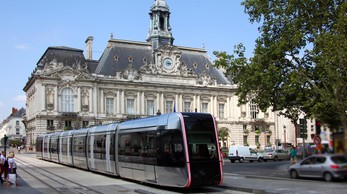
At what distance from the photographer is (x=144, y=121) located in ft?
A: 59.8

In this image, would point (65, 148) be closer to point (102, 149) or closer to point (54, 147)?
point (54, 147)

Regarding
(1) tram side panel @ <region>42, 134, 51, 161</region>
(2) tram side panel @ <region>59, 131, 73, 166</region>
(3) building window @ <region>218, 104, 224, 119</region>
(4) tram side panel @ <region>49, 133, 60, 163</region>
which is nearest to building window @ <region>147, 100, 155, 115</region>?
(3) building window @ <region>218, 104, 224, 119</region>

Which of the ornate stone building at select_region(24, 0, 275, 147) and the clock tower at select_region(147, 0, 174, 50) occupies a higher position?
the clock tower at select_region(147, 0, 174, 50)

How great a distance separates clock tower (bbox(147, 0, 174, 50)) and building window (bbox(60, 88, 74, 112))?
711 inches

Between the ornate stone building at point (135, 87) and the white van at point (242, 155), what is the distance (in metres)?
17.8

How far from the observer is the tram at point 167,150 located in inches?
598

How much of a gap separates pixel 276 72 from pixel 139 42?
54.3 m

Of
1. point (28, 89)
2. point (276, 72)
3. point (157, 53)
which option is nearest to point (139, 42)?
point (157, 53)

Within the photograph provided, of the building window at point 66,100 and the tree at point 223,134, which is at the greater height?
the building window at point 66,100

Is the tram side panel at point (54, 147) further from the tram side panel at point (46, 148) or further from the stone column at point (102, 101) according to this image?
the stone column at point (102, 101)

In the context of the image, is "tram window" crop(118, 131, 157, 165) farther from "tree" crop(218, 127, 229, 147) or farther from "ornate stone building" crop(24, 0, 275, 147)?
"tree" crop(218, 127, 229, 147)

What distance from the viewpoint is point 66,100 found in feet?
234

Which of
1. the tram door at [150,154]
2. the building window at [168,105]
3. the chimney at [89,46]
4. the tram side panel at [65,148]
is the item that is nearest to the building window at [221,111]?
the building window at [168,105]

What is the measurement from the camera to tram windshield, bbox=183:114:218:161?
50.1 ft
